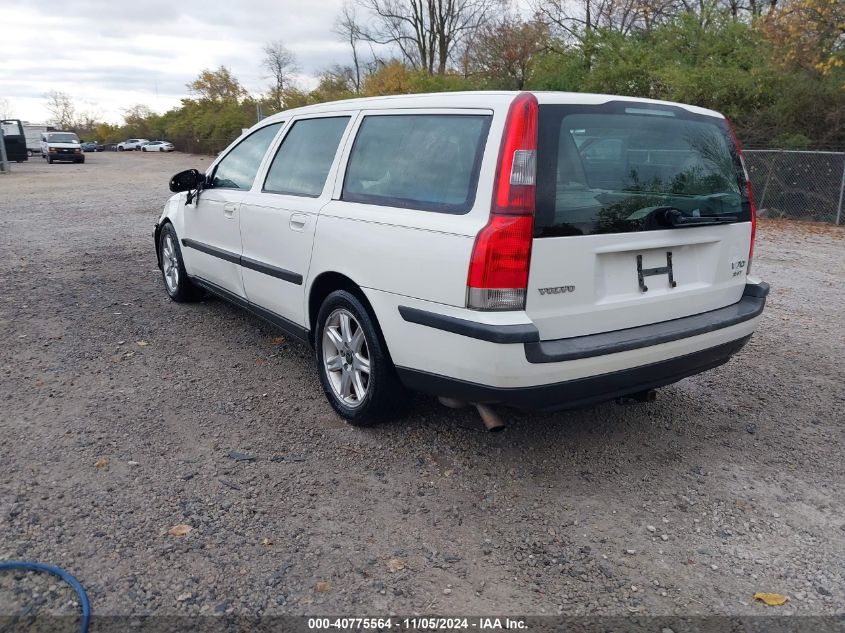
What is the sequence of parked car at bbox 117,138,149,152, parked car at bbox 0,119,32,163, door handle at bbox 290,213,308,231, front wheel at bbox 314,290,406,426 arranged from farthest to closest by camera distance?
parked car at bbox 117,138,149,152 < parked car at bbox 0,119,32,163 < door handle at bbox 290,213,308,231 < front wheel at bbox 314,290,406,426

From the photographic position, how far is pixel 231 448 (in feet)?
11.7

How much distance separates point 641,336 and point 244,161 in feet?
10.6

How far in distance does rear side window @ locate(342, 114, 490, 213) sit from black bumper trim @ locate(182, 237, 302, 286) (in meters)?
0.66

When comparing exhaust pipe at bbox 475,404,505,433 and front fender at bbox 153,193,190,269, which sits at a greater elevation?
front fender at bbox 153,193,190,269

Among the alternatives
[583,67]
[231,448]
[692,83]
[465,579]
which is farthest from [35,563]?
[583,67]

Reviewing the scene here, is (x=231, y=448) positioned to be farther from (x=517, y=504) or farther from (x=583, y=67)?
(x=583, y=67)

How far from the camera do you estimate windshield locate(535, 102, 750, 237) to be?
291 centimetres

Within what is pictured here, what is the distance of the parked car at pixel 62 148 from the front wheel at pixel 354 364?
130 feet

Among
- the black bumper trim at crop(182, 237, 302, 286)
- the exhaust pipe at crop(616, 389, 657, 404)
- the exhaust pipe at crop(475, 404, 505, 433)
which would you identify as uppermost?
the black bumper trim at crop(182, 237, 302, 286)

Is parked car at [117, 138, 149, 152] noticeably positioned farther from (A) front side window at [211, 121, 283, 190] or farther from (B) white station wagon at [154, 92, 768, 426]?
(B) white station wagon at [154, 92, 768, 426]

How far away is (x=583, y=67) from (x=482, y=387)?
1691 centimetres

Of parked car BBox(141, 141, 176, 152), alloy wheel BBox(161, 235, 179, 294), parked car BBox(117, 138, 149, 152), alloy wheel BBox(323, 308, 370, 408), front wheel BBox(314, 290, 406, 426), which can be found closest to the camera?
front wheel BBox(314, 290, 406, 426)

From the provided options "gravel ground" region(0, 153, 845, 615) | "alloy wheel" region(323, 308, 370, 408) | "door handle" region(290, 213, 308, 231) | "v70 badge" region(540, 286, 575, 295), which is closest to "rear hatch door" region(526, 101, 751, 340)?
"v70 badge" region(540, 286, 575, 295)

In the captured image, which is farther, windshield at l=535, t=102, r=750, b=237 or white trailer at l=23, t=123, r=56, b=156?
white trailer at l=23, t=123, r=56, b=156
